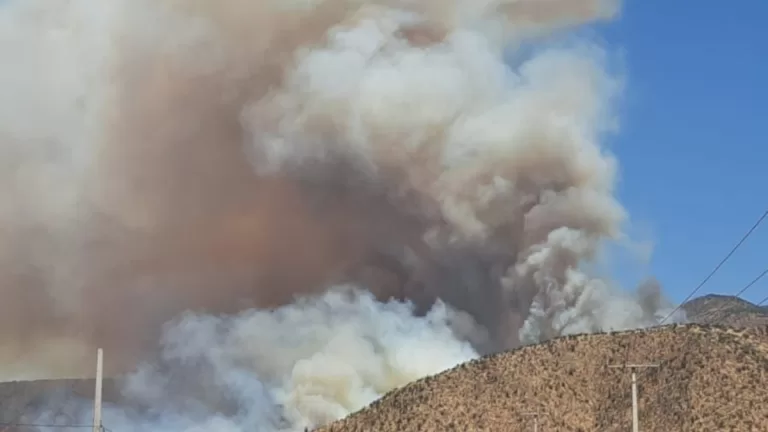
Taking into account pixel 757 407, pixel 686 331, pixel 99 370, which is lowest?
pixel 99 370

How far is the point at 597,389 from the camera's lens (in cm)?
13875

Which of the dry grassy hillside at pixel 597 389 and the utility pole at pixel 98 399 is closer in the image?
the utility pole at pixel 98 399

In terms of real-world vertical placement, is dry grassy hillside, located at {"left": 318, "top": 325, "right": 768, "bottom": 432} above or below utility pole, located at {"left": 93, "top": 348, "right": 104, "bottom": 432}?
above

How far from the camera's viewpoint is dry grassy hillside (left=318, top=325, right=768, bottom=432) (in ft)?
415

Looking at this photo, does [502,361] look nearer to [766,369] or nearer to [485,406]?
[485,406]

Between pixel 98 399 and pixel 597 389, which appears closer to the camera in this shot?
pixel 98 399

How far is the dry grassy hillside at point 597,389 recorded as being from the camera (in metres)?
127

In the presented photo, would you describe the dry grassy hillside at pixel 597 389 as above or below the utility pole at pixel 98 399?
above

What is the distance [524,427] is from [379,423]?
19867 mm

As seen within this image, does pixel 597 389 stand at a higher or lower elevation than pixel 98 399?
higher

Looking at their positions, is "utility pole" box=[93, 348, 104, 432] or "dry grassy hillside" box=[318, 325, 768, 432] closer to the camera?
"utility pole" box=[93, 348, 104, 432]

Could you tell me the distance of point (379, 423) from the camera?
471 feet

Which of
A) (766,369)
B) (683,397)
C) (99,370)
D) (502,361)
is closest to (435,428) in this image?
(502,361)

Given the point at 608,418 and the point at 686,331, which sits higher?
the point at 686,331
